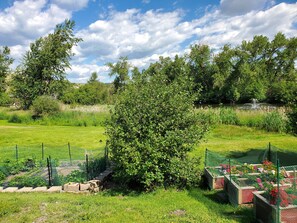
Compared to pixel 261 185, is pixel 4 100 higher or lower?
higher

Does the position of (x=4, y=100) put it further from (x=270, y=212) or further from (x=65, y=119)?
(x=270, y=212)

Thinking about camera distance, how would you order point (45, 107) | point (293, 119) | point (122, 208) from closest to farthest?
point (122, 208)
point (293, 119)
point (45, 107)

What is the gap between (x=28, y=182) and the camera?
7.98m

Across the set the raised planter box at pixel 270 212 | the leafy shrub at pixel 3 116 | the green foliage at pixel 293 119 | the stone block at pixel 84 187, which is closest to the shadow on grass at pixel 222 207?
the raised planter box at pixel 270 212

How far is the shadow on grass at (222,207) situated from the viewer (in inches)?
209

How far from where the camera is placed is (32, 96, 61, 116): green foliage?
24.2 meters

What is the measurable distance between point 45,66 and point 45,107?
12156mm

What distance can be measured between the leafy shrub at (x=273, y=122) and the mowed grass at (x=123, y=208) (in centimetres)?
1127

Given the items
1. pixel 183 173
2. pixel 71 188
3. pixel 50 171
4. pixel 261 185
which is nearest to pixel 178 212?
pixel 183 173

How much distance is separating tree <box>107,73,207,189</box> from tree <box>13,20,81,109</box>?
28763 mm

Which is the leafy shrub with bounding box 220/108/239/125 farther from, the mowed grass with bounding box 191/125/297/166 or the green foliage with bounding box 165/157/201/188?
the green foliage with bounding box 165/157/201/188

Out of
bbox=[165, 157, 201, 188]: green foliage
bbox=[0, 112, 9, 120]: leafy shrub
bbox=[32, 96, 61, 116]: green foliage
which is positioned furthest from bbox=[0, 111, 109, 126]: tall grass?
bbox=[165, 157, 201, 188]: green foliage

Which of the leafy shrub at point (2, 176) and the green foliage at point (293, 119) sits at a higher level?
the green foliage at point (293, 119)

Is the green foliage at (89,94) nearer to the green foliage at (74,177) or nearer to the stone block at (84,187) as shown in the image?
the green foliage at (74,177)
